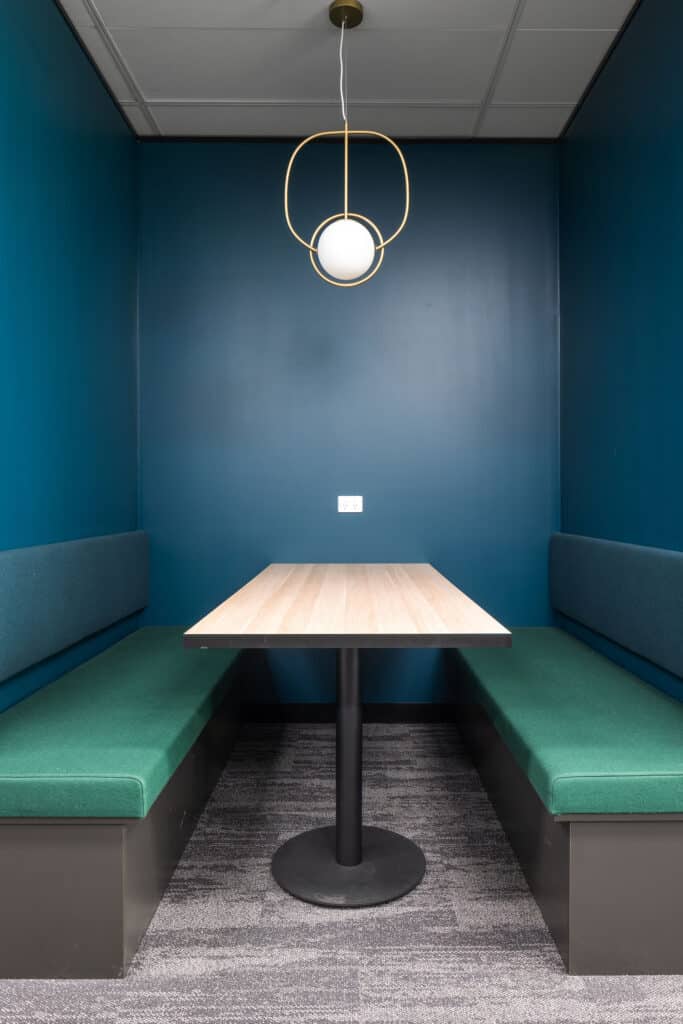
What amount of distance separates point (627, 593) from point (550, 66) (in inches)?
74.9

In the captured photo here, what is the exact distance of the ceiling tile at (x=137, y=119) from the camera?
8.78 ft

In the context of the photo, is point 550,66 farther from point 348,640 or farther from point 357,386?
point 348,640

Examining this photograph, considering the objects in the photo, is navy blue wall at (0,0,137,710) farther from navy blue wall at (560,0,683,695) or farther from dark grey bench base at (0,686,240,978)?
navy blue wall at (560,0,683,695)

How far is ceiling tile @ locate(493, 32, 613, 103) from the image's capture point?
7.47 feet

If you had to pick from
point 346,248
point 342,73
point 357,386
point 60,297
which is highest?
point 342,73

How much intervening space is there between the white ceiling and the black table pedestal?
204 centimetres

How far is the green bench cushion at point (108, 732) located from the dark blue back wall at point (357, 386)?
30.9 inches

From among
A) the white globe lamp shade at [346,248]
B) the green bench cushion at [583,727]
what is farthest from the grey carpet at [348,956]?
the white globe lamp shade at [346,248]

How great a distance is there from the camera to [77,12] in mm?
2139

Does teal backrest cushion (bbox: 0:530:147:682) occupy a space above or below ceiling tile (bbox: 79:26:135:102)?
below

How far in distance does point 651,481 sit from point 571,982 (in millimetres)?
1351

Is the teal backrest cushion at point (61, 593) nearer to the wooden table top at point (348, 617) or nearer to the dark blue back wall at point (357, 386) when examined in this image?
the dark blue back wall at point (357, 386)

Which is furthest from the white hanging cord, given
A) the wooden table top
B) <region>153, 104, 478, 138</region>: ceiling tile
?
the wooden table top

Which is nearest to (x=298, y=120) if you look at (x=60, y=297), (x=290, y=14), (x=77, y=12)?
(x=290, y=14)
